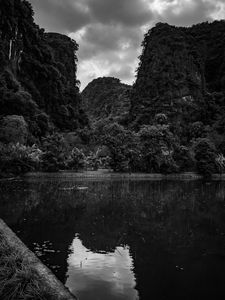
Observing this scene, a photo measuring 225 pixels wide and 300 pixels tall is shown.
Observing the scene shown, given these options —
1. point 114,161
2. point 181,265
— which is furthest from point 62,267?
point 114,161

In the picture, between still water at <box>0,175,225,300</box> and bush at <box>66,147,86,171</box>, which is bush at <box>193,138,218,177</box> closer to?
bush at <box>66,147,86,171</box>

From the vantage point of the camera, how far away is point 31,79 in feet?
238

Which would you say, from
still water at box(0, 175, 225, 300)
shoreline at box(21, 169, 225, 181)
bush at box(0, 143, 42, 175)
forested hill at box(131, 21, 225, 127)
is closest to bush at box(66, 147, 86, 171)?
shoreline at box(21, 169, 225, 181)

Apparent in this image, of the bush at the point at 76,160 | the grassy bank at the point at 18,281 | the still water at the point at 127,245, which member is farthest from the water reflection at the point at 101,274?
the bush at the point at 76,160

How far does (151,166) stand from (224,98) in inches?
2032

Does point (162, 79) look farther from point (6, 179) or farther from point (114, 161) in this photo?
point (6, 179)

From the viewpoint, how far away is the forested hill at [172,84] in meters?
83.8

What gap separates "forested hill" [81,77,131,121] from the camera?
120875mm

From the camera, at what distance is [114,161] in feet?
148

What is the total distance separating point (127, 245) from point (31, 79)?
220 ft

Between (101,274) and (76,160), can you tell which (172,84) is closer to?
(76,160)

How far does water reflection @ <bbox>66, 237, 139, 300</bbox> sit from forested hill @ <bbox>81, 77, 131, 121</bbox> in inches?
4117

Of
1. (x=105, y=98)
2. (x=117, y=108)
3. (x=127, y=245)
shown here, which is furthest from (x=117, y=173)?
(x=105, y=98)

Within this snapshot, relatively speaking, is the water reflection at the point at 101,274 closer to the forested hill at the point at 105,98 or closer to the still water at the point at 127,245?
the still water at the point at 127,245
